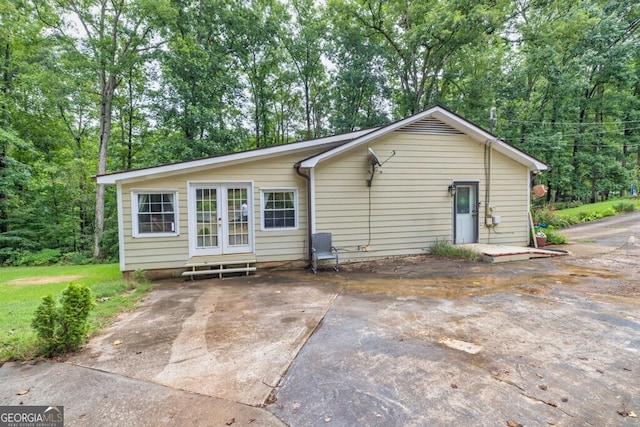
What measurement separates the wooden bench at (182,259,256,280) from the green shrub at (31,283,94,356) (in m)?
3.31

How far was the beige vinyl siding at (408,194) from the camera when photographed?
791cm

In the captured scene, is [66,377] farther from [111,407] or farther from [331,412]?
[331,412]

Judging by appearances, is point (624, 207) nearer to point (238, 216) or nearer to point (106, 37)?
point (238, 216)

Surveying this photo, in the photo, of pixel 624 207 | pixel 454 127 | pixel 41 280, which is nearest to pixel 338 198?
pixel 454 127

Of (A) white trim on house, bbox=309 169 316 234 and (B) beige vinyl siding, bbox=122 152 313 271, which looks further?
(A) white trim on house, bbox=309 169 316 234

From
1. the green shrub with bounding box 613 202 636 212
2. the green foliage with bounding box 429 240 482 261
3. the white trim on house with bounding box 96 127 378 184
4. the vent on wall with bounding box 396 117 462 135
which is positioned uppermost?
the vent on wall with bounding box 396 117 462 135

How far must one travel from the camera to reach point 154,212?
6.85m

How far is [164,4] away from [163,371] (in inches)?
584

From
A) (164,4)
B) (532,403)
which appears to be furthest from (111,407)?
(164,4)

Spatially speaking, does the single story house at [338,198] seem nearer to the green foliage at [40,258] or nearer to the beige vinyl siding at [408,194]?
the beige vinyl siding at [408,194]

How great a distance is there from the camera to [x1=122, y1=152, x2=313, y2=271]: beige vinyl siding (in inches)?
263

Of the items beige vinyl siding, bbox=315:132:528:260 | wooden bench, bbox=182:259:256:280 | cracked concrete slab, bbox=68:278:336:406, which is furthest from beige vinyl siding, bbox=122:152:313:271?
cracked concrete slab, bbox=68:278:336:406

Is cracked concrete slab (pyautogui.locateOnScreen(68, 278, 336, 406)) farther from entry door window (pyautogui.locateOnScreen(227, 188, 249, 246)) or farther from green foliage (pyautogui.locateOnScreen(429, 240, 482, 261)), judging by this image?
green foliage (pyautogui.locateOnScreen(429, 240, 482, 261))

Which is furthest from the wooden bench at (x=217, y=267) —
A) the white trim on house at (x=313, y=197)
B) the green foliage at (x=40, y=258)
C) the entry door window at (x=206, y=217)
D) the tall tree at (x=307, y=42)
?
the tall tree at (x=307, y=42)
